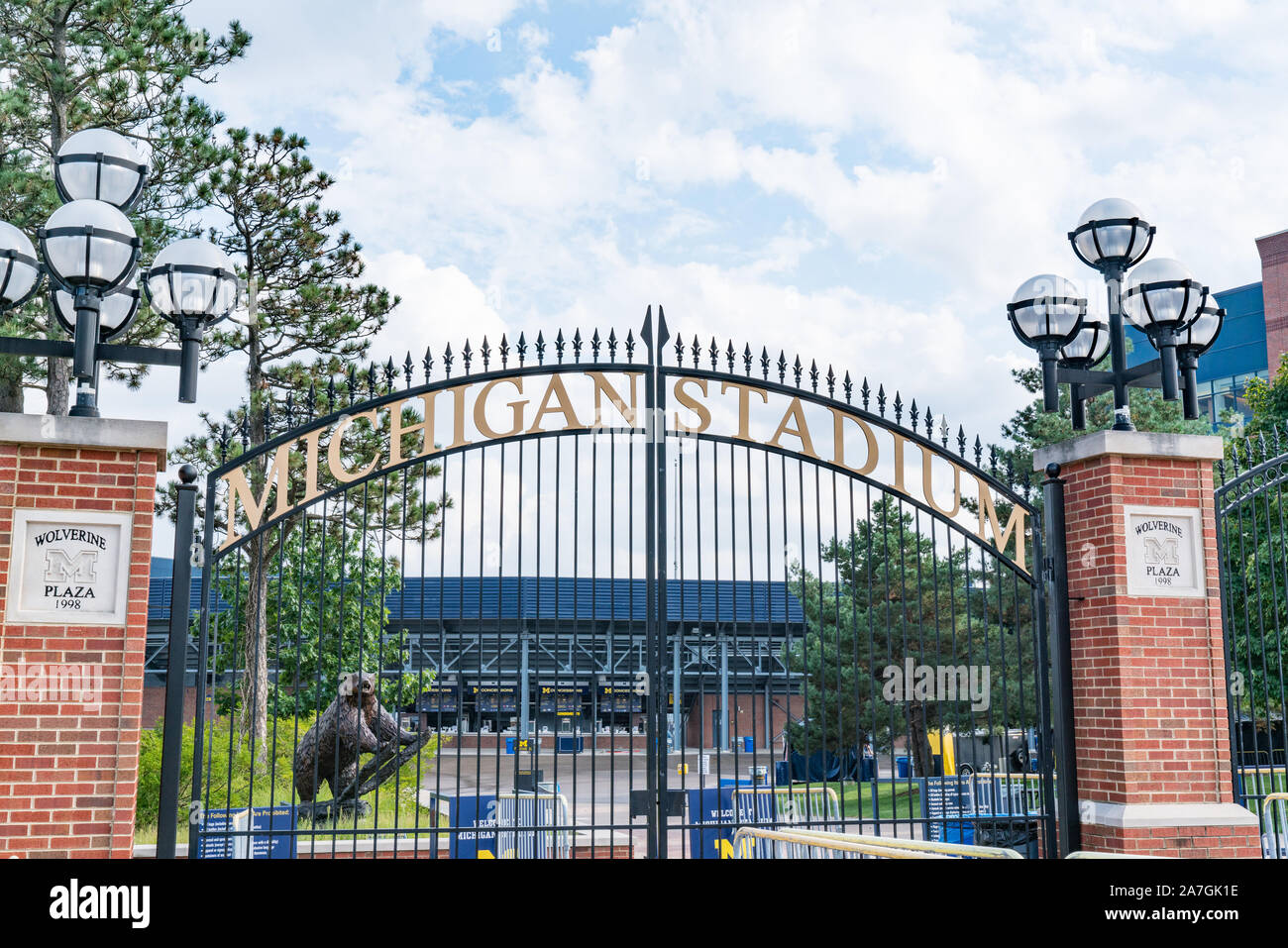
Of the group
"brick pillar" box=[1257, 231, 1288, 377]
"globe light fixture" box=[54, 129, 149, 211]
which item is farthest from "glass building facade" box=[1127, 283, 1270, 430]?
"globe light fixture" box=[54, 129, 149, 211]

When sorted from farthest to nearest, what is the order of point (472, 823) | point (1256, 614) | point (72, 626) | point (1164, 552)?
point (1256, 614) → point (472, 823) → point (1164, 552) → point (72, 626)

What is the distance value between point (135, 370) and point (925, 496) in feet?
45.7

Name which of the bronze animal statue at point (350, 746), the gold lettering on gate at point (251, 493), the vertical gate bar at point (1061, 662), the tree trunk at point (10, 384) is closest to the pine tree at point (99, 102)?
the tree trunk at point (10, 384)

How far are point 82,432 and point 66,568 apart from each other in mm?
722

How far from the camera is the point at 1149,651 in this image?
706 cm

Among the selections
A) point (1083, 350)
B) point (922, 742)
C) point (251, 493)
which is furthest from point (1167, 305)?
point (251, 493)

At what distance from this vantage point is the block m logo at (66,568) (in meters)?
5.78

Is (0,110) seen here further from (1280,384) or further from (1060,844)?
(1280,384)

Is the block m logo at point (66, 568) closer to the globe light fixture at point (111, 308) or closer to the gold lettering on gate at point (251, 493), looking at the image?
the gold lettering on gate at point (251, 493)

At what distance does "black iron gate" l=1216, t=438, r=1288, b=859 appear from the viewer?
7.41 metres

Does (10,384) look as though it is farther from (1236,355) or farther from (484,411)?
(1236,355)

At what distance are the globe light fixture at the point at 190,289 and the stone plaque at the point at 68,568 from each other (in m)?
0.88

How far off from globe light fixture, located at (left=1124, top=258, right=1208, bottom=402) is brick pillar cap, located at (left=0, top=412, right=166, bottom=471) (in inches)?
236
